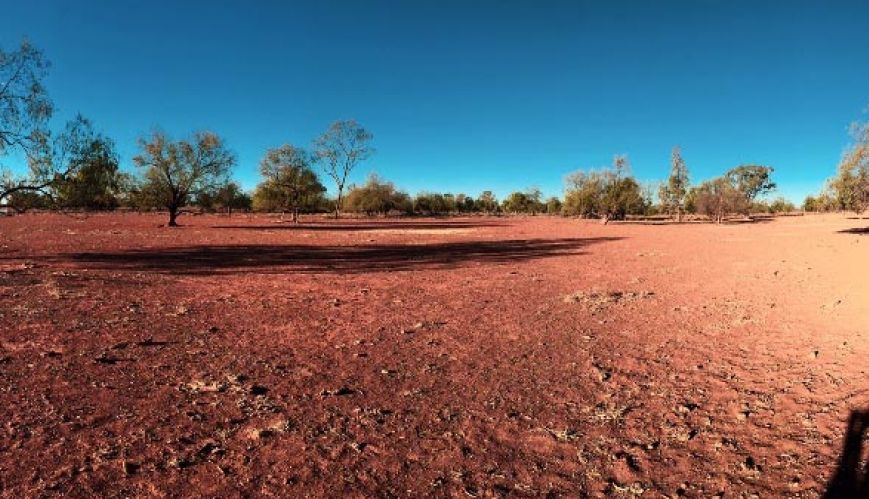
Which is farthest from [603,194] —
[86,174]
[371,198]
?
[86,174]

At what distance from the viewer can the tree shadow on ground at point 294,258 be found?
1803 cm

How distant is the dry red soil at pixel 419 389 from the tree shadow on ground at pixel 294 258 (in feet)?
13.0

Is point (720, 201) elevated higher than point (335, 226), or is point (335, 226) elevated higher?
point (720, 201)

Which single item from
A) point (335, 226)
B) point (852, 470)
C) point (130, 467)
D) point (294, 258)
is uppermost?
point (335, 226)

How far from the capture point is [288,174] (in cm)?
6788

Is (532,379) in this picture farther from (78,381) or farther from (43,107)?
(43,107)

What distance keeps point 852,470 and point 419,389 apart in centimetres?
462

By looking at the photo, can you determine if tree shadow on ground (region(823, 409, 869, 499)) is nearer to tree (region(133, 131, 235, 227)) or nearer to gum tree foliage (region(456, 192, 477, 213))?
tree (region(133, 131, 235, 227))

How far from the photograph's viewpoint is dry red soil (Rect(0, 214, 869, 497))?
4359mm

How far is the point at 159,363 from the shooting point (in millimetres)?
7043

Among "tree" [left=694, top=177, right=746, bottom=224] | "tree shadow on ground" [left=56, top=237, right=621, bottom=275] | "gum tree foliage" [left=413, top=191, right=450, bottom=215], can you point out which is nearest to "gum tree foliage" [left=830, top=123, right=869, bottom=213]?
"tree shadow on ground" [left=56, top=237, right=621, bottom=275]

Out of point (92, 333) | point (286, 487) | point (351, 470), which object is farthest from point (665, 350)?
point (92, 333)

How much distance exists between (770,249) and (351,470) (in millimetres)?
30862

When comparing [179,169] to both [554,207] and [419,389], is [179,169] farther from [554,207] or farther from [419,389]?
[554,207]
